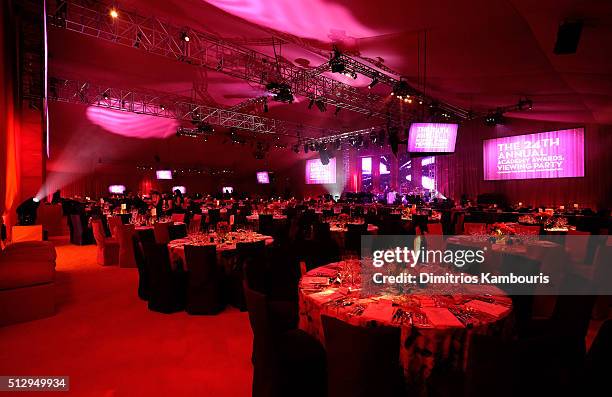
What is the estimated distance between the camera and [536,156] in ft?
40.1

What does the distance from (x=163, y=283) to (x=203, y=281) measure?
537 millimetres

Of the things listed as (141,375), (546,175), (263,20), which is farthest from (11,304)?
(546,175)

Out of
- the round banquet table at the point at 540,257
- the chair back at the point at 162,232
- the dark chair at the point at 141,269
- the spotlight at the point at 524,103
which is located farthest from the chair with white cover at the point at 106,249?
the spotlight at the point at 524,103

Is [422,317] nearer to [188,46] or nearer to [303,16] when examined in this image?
[303,16]

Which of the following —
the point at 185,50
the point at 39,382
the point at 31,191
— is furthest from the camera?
the point at 31,191

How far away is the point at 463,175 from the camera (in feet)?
47.5

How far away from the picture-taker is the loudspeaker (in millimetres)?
3969

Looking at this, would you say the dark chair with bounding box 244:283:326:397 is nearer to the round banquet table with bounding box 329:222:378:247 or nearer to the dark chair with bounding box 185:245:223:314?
the dark chair with bounding box 185:245:223:314

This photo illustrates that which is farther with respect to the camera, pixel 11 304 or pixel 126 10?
pixel 126 10

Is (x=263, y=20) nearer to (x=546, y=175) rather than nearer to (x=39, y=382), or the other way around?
(x=39, y=382)

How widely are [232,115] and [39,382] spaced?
485 inches

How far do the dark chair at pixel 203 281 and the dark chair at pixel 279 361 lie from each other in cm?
206

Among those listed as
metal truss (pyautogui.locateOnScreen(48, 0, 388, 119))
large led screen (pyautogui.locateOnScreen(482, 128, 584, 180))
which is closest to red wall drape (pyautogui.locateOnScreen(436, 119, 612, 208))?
large led screen (pyautogui.locateOnScreen(482, 128, 584, 180))

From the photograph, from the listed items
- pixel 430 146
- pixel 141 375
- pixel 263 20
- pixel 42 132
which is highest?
pixel 263 20
